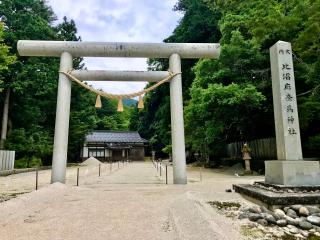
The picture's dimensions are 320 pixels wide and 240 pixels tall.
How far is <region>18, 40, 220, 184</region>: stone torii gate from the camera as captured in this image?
1056cm

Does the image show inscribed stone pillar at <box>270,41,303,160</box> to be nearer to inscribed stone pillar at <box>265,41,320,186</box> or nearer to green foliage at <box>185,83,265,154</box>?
inscribed stone pillar at <box>265,41,320,186</box>

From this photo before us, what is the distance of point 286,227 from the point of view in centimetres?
454

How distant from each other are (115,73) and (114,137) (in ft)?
123

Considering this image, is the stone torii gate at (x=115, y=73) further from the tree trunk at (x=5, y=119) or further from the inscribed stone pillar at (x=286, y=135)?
the tree trunk at (x=5, y=119)

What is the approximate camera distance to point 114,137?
48.3 meters

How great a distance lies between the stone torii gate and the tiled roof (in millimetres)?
35267

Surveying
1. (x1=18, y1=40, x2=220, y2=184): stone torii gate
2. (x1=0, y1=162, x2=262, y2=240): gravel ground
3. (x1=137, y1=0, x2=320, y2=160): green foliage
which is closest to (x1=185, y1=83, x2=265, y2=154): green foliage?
(x1=137, y1=0, x2=320, y2=160): green foliage

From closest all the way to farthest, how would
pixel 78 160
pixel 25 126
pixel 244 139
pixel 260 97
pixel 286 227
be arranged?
pixel 286 227 → pixel 260 97 → pixel 244 139 → pixel 25 126 → pixel 78 160

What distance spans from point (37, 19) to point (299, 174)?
27214 mm

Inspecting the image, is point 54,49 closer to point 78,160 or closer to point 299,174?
point 299,174

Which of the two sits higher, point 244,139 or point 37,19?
point 37,19

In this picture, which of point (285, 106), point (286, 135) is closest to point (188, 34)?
point (285, 106)

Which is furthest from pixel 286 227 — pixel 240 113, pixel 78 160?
A: pixel 78 160

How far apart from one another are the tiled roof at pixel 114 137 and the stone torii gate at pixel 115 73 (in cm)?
3527
